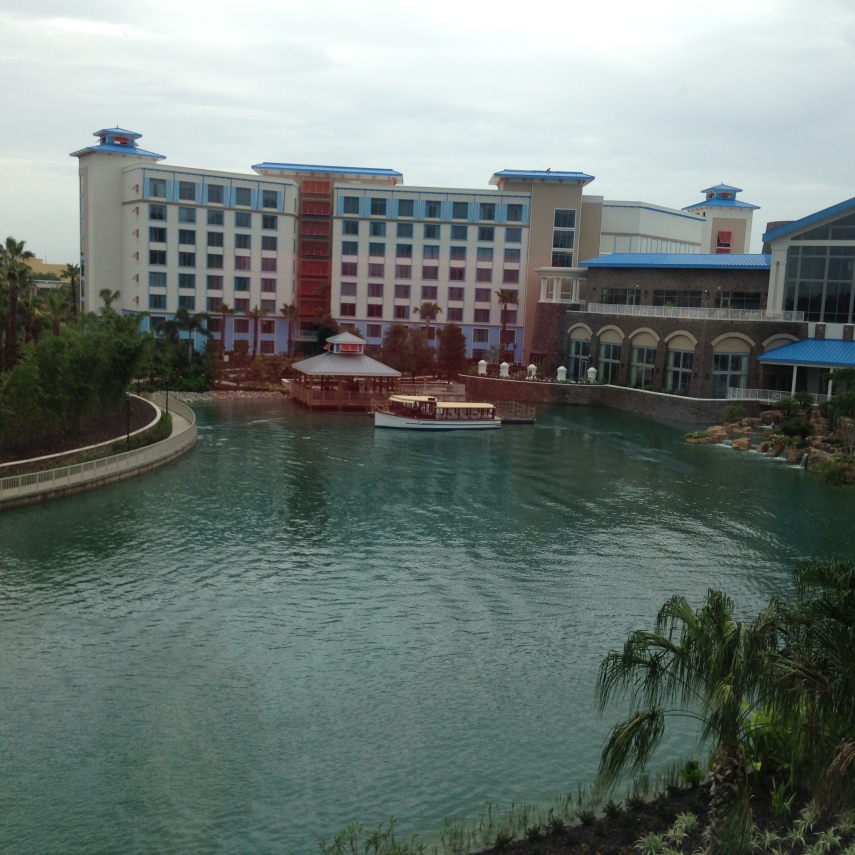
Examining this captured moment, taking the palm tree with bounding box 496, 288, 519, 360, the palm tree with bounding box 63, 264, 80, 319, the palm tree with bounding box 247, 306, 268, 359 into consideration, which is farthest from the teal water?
the palm tree with bounding box 63, 264, 80, 319

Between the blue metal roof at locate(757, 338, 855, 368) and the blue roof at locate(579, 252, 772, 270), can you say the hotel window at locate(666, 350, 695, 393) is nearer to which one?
the blue metal roof at locate(757, 338, 855, 368)

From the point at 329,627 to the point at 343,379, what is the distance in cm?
4767

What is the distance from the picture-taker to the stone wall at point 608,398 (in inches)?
2749

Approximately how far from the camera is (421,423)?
208ft

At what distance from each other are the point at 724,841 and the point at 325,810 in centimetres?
750

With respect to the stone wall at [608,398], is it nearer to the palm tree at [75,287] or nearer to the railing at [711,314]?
the railing at [711,314]

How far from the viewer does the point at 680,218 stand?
106m

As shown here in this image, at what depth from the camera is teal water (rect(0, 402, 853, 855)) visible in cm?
1802

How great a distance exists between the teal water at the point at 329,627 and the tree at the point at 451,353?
37621 mm

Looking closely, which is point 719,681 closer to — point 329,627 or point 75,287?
point 329,627

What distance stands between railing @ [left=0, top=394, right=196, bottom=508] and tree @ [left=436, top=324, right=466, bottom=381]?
128 ft

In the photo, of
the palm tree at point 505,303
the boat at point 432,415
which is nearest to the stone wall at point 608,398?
the palm tree at point 505,303

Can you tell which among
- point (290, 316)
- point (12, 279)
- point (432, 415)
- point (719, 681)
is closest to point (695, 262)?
point (432, 415)

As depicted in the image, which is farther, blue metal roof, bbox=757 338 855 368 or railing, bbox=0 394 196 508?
blue metal roof, bbox=757 338 855 368
